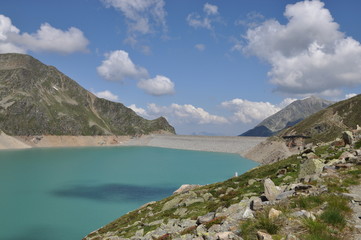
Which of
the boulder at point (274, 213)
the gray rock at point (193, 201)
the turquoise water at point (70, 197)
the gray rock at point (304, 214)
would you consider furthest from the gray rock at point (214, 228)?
the turquoise water at point (70, 197)

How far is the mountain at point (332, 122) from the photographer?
5402 inches

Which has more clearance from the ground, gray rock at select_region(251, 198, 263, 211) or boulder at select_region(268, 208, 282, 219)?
boulder at select_region(268, 208, 282, 219)

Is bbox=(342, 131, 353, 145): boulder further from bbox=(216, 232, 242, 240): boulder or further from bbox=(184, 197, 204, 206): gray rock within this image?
bbox=(216, 232, 242, 240): boulder

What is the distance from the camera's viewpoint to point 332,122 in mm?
149250

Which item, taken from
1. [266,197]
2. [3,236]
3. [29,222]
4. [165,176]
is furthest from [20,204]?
[266,197]

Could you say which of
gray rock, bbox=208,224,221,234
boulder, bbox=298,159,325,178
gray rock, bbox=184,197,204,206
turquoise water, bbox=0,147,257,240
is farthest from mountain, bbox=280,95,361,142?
gray rock, bbox=208,224,221,234

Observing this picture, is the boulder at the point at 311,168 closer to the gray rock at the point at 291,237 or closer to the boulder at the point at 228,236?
the gray rock at the point at 291,237

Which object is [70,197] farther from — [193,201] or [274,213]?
[274,213]

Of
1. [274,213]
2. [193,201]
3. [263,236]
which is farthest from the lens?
[193,201]

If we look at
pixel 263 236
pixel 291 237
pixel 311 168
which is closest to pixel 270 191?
pixel 291 237

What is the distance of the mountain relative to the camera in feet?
450

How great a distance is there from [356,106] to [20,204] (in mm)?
163925

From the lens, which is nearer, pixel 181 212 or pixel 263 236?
pixel 263 236

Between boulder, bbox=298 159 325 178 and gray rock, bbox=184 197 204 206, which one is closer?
boulder, bbox=298 159 325 178
